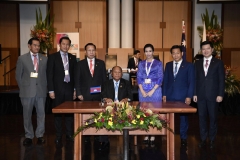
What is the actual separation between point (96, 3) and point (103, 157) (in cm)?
778

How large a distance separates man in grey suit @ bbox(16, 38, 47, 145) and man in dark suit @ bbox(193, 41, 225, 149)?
7.57ft

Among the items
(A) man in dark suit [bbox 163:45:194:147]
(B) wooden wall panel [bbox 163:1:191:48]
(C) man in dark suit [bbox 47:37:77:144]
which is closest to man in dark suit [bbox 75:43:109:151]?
(C) man in dark suit [bbox 47:37:77:144]

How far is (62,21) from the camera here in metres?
10.6

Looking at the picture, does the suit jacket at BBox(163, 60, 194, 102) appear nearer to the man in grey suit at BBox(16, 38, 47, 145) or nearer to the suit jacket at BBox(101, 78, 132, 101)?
the suit jacket at BBox(101, 78, 132, 101)

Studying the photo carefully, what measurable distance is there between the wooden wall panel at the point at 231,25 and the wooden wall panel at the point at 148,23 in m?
2.28

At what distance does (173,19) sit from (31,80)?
745 cm

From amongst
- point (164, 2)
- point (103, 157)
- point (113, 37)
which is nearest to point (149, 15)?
point (164, 2)

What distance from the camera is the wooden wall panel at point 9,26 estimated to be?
34.0ft

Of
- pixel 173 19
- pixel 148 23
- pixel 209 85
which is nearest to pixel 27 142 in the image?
pixel 209 85

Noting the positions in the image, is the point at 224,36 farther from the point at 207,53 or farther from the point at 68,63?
the point at 68,63

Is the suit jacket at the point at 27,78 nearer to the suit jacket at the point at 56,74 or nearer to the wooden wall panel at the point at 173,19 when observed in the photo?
the suit jacket at the point at 56,74

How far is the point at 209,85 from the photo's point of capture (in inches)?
Answer: 167

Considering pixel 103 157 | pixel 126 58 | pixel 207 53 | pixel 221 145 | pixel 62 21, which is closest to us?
pixel 103 157

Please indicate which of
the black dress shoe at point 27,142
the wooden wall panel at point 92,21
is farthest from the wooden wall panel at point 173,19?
the black dress shoe at point 27,142
